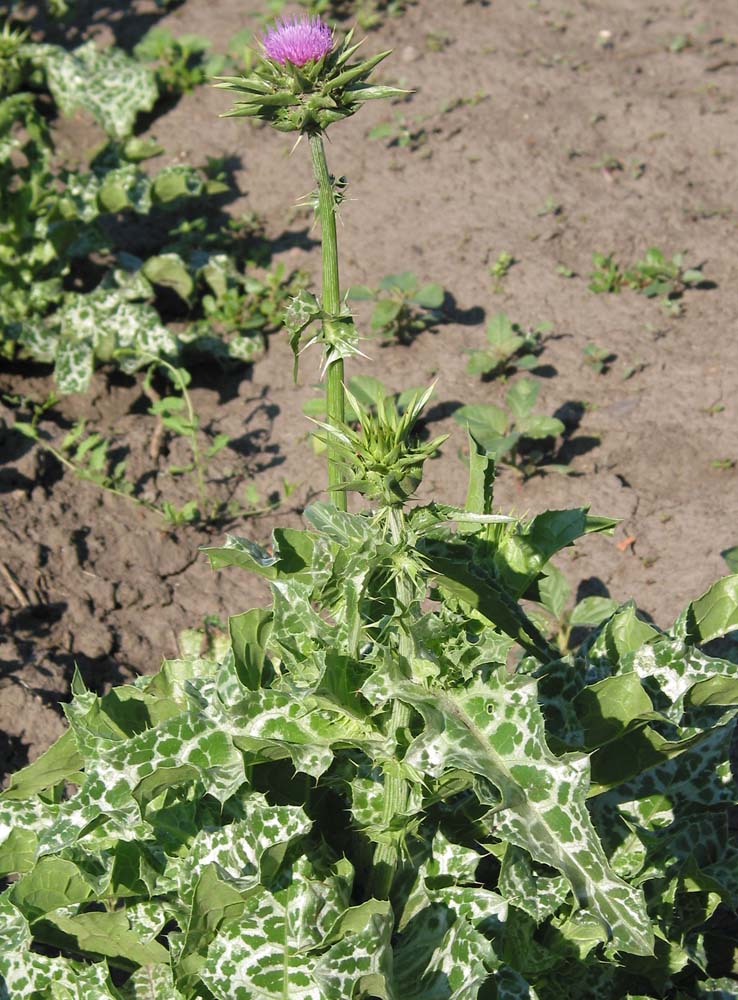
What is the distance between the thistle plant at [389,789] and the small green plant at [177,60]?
457 cm

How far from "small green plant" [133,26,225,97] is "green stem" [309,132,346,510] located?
4644mm

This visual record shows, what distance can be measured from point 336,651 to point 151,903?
791 millimetres

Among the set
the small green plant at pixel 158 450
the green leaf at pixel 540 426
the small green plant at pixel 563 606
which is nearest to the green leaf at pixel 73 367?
the small green plant at pixel 158 450

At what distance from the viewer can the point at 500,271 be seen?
516cm

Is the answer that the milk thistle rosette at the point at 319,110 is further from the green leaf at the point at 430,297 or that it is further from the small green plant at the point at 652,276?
the small green plant at the point at 652,276

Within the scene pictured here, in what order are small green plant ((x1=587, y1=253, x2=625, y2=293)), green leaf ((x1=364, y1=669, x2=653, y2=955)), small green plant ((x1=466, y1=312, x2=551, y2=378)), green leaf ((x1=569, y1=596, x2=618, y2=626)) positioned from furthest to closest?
1. small green plant ((x1=587, y1=253, x2=625, y2=293))
2. small green plant ((x1=466, y1=312, x2=551, y2=378))
3. green leaf ((x1=569, y1=596, x2=618, y2=626))
4. green leaf ((x1=364, y1=669, x2=653, y2=955))

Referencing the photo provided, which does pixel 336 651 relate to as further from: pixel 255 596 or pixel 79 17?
pixel 79 17

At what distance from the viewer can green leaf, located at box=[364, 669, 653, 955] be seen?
1.87m

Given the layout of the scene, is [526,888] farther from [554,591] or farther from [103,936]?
[554,591]

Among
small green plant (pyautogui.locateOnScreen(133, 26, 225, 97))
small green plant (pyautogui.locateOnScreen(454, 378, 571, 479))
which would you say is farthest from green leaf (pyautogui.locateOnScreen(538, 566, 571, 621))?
small green plant (pyautogui.locateOnScreen(133, 26, 225, 97))

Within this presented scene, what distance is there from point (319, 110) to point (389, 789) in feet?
4.63

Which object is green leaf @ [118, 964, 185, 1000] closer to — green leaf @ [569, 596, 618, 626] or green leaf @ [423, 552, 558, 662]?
green leaf @ [423, 552, 558, 662]

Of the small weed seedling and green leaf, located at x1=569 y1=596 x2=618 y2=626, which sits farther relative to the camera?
the small weed seedling

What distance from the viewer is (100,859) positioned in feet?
8.03
